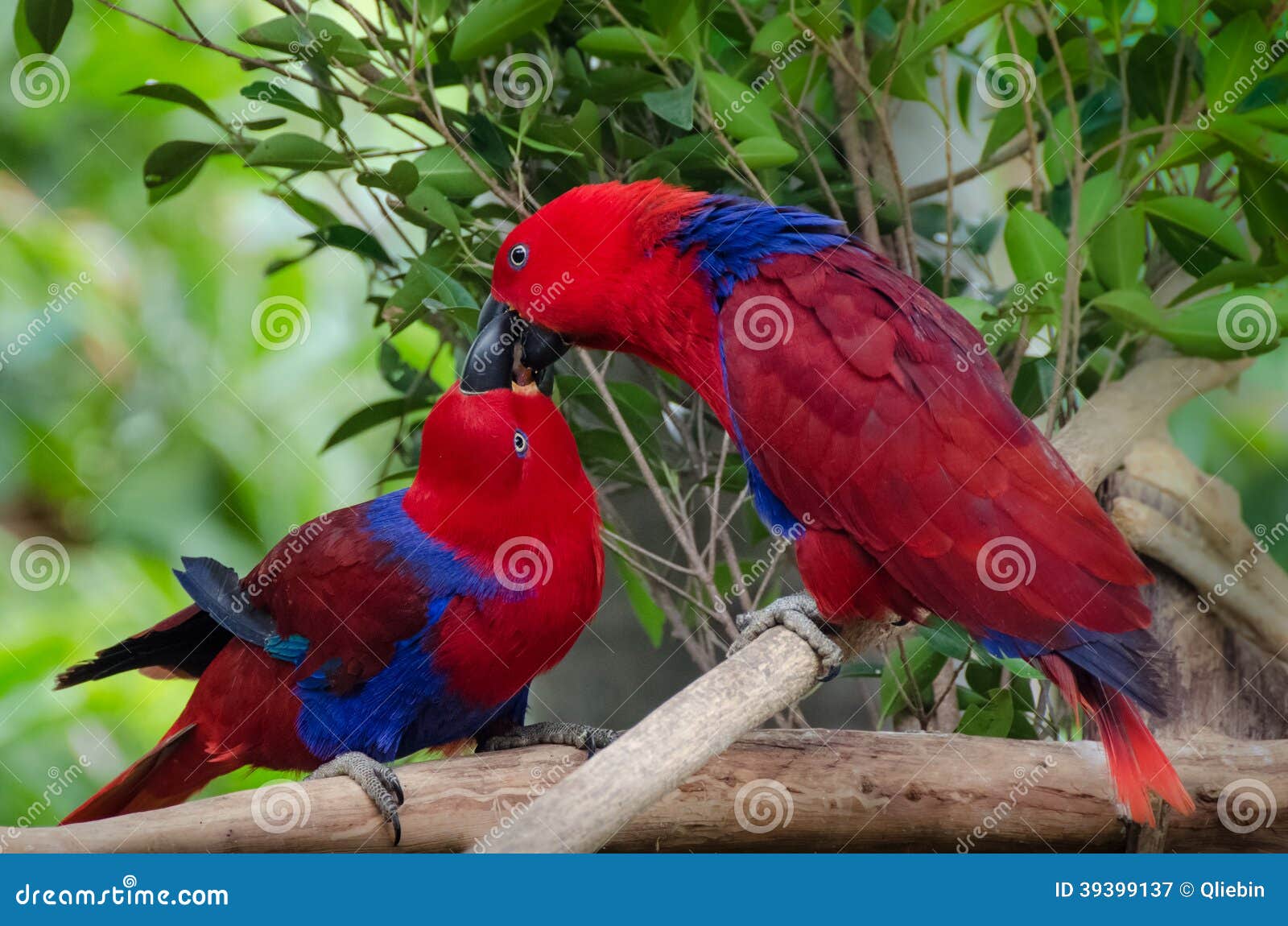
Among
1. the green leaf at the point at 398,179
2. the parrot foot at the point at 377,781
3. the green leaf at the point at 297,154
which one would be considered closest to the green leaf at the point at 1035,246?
the green leaf at the point at 398,179

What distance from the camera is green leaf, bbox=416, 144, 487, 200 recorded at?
4.53ft

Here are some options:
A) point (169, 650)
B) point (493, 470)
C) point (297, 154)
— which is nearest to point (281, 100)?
point (297, 154)

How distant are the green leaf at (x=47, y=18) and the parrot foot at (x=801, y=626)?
1154mm

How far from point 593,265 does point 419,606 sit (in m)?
0.44

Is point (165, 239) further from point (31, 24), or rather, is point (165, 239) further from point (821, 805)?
point (821, 805)

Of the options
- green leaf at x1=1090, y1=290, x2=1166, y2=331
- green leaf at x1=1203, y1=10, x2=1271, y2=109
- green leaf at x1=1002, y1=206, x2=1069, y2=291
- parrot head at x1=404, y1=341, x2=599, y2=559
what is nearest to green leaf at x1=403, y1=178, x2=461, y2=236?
parrot head at x1=404, y1=341, x2=599, y2=559

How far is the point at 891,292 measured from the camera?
3.98 feet

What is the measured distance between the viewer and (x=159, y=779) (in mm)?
1241

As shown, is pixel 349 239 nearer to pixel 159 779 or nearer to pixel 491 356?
pixel 491 356

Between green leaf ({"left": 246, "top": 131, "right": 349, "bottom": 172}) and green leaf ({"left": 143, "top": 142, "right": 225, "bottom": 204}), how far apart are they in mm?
99

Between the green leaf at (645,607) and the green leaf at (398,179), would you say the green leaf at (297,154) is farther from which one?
the green leaf at (645,607)

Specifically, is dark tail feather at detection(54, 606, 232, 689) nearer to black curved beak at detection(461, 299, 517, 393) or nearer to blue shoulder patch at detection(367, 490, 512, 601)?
blue shoulder patch at detection(367, 490, 512, 601)

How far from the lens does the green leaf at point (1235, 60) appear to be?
1.48 meters

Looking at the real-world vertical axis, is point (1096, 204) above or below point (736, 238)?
below
